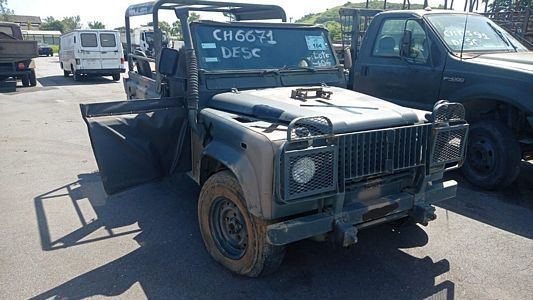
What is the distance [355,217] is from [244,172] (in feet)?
2.78

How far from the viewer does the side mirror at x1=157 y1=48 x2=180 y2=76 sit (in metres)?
3.97

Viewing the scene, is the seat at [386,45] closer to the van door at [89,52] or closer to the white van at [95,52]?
the white van at [95,52]

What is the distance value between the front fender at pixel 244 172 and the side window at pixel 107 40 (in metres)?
17.0

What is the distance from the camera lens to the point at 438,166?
3.41 meters

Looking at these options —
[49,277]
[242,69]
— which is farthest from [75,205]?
[242,69]

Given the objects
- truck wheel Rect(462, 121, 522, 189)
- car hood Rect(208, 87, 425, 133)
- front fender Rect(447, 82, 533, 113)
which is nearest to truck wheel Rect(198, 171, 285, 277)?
car hood Rect(208, 87, 425, 133)

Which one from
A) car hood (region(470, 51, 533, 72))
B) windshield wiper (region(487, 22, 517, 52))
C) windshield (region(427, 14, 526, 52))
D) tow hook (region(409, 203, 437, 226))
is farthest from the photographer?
windshield wiper (region(487, 22, 517, 52))

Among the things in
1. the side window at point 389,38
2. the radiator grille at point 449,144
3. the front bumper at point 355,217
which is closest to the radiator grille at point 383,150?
the radiator grille at point 449,144

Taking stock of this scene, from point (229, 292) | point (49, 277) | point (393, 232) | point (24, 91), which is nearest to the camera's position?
point (229, 292)

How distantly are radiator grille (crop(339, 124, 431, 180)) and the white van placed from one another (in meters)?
17.4

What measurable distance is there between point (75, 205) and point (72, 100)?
9.38 meters

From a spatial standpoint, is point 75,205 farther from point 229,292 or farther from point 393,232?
point 393,232

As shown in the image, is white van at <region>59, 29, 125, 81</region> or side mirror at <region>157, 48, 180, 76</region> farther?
white van at <region>59, 29, 125, 81</region>

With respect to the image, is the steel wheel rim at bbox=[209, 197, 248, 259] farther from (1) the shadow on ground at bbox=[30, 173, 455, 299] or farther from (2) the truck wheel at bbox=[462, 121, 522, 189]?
(2) the truck wheel at bbox=[462, 121, 522, 189]
